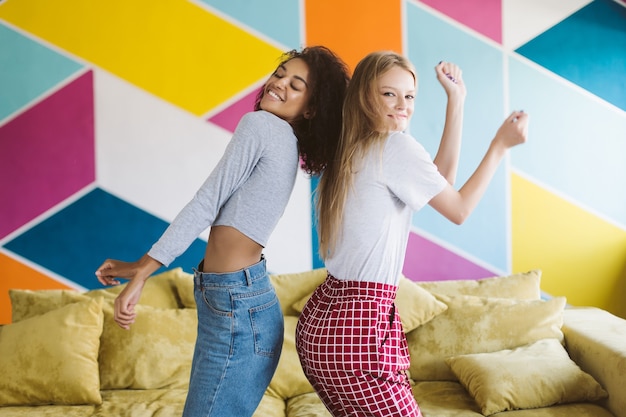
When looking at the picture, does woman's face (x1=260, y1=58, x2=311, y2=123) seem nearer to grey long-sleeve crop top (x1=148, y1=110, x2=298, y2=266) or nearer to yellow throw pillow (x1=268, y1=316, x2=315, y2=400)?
grey long-sleeve crop top (x1=148, y1=110, x2=298, y2=266)

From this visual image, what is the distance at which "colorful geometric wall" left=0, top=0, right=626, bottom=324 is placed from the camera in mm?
3367

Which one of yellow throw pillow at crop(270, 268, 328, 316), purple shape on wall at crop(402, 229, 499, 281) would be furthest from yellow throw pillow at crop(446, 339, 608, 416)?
purple shape on wall at crop(402, 229, 499, 281)

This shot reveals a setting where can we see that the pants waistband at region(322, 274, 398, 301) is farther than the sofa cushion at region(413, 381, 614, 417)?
No

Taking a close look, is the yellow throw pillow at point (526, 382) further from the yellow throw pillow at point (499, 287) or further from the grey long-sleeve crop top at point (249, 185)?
the grey long-sleeve crop top at point (249, 185)

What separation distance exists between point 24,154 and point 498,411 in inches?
→ 91.6

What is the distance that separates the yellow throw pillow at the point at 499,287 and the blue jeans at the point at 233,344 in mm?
1541

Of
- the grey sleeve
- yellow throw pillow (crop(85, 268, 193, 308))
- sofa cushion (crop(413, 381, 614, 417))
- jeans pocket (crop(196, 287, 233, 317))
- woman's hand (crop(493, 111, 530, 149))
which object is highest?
woman's hand (crop(493, 111, 530, 149))

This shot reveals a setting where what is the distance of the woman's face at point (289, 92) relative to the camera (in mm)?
1780

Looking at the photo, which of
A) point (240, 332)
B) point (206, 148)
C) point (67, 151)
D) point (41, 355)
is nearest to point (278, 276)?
point (206, 148)

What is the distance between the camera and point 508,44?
350cm

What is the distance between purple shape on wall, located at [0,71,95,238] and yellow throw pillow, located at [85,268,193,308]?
2.09ft

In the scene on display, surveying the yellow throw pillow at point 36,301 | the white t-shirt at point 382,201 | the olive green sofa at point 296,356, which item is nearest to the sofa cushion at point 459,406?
the olive green sofa at point 296,356

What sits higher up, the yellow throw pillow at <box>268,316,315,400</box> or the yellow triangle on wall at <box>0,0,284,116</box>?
the yellow triangle on wall at <box>0,0,284,116</box>

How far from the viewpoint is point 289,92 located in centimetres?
179
